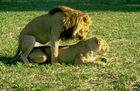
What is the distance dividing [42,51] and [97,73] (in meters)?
1.72

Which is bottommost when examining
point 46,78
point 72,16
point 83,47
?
point 46,78

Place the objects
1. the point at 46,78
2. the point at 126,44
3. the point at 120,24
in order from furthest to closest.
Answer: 1. the point at 120,24
2. the point at 126,44
3. the point at 46,78

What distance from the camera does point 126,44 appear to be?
28.8 feet

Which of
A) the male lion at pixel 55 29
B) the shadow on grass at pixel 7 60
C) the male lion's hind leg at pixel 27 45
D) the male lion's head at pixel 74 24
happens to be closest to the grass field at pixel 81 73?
the shadow on grass at pixel 7 60

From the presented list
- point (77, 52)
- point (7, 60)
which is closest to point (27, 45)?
point (7, 60)

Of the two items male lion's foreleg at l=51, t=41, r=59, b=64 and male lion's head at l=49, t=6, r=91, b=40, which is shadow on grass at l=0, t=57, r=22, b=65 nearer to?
male lion's foreleg at l=51, t=41, r=59, b=64

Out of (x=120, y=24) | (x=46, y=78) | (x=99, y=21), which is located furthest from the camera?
(x=99, y=21)

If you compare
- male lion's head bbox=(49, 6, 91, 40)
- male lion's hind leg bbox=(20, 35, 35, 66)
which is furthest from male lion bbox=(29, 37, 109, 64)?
male lion's head bbox=(49, 6, 91, 40)

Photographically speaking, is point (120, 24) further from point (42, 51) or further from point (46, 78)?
point (46, 78)

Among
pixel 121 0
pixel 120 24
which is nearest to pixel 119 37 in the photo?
pixel 120 24

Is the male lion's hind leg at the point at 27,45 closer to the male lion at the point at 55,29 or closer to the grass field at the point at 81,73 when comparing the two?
the male lion at the point at 55,29

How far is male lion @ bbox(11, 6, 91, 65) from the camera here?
244 inches

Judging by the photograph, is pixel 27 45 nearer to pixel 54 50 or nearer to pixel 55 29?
pixel 54 50

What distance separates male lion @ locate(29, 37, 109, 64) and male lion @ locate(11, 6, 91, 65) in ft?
0.74
